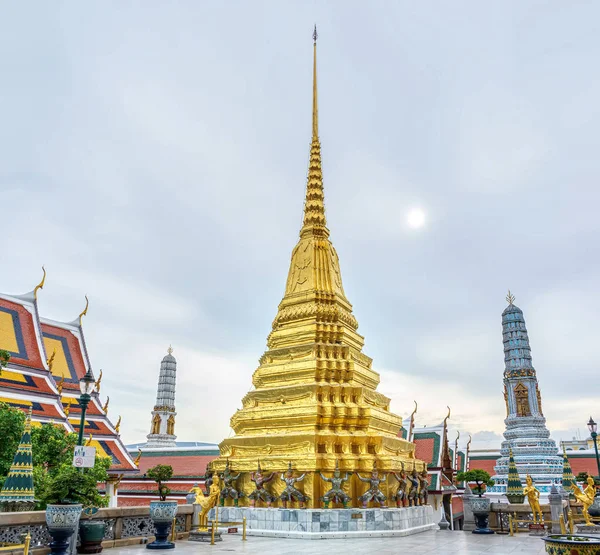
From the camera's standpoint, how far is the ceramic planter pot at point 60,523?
9484mm

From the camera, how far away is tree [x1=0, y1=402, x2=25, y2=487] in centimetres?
1588

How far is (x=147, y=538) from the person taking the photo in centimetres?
1329

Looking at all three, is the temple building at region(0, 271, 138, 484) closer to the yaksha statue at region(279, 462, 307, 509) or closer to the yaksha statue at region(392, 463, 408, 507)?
the yaksha statue at region(279, 462, 307, 509)

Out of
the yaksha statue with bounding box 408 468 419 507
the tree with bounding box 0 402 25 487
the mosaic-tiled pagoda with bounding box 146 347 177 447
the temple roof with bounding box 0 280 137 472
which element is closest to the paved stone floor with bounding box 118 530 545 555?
the yaksha statue with bounding box 408 468 419 507

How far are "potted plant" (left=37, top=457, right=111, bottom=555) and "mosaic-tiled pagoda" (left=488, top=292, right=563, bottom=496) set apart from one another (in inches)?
1450

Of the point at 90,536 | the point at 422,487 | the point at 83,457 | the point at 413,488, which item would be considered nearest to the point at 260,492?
the point at 413,488

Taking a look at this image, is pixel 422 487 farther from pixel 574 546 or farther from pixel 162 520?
pixel 574 546

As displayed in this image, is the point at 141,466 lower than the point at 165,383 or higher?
lower

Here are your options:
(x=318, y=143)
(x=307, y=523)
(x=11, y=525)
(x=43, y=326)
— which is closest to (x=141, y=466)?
(x=43, y=326)

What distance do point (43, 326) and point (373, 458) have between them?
21557mm

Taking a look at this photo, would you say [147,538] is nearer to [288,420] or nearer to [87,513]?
[87,513]

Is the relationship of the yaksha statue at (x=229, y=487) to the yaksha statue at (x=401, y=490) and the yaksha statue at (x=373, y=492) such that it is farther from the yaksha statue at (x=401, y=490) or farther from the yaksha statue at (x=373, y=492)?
the yaksha statue at (x=401, y=490)

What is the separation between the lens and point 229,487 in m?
19.3

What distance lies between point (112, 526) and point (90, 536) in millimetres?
1711
